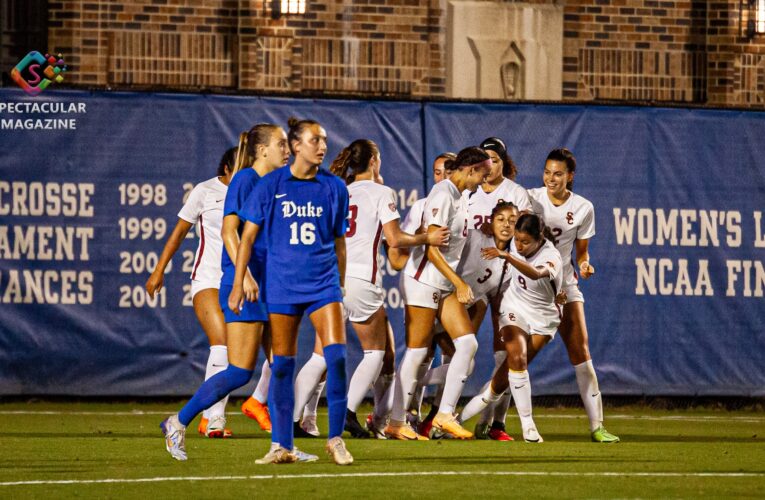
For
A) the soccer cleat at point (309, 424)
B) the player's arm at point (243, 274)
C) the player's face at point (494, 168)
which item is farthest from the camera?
the player's face at point (494, 168)

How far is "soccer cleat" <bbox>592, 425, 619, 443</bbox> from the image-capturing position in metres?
11.7

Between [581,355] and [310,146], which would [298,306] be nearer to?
[310,146]

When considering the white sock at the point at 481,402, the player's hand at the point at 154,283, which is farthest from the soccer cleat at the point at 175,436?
the white sock at the point at 481,402

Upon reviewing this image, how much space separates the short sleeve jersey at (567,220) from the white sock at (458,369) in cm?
99

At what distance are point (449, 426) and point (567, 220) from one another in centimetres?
178

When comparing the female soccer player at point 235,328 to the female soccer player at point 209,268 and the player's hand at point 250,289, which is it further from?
the female soccer player at point 209,268

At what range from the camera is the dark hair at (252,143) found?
10234 mm

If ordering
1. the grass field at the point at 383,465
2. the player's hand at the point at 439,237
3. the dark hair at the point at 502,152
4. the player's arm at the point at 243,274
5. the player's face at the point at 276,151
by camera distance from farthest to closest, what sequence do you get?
1. the dark hair at the point at 502,152
2. the player's hand at the point at 439,237
3. the player's face at the point at 276,151
4. the player's arm at the point at 243,274
5. the grass field at the point at 383,465

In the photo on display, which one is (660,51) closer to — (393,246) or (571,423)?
(571,423)

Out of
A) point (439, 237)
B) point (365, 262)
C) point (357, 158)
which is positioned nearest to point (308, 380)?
point (365, 262)

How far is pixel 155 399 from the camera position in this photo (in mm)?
14719

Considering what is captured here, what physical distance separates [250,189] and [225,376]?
1169mm

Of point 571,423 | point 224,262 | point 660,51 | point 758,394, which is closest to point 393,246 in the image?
point 224,262

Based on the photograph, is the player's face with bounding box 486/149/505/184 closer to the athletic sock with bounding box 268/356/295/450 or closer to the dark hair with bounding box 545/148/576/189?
the dark hair with bounding box 545/148/576/189
